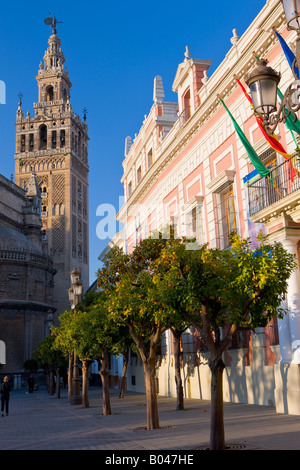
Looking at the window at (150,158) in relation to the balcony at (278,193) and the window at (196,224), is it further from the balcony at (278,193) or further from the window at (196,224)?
the balcony at (278,193)

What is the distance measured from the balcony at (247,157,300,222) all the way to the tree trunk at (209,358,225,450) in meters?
5.07

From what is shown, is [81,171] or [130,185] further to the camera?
[81,171]

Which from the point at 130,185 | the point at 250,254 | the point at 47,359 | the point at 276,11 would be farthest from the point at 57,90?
the point at 250,254

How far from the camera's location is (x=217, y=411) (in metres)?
8.11

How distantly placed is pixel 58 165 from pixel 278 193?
219 feet

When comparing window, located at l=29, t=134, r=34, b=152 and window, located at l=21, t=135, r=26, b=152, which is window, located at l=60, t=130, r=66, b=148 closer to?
window, located at l=29, t=134, r=34, b=152

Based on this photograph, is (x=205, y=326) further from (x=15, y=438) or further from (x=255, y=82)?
(x=15, y=438)

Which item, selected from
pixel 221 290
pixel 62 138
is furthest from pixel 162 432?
pixel 62 138

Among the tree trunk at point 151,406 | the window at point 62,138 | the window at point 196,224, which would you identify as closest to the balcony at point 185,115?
the window at point 196,224

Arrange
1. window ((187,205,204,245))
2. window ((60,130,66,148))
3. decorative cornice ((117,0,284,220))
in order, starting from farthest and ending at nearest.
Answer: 1. window ((60,130,66,148))
2. window ((187,205,204,245))
3. decorative cornice ((117,0,284,220))

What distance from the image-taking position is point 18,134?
80875 millimetres

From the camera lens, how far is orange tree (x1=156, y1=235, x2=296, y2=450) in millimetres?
8281

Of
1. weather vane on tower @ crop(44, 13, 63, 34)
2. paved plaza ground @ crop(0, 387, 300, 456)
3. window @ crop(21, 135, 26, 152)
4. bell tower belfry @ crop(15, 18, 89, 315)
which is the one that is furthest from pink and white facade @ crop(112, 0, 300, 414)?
weather vane on tower @ crop(44, 13, 63, 34)
